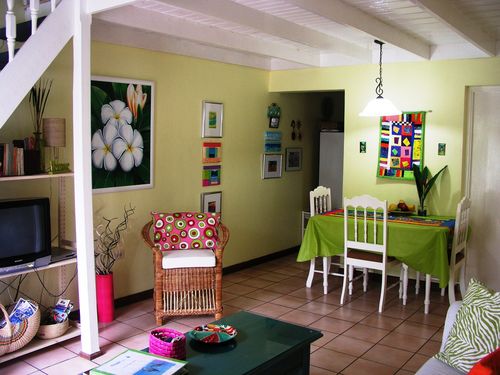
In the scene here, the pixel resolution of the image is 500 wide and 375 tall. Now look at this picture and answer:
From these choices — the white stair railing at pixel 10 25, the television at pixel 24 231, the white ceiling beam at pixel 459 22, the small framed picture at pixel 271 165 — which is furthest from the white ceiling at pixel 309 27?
the television at pixel 24 231

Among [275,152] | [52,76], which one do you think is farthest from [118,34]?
[275,152]

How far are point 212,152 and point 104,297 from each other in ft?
6.38

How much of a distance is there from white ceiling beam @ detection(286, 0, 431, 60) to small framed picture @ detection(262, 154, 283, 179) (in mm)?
2120

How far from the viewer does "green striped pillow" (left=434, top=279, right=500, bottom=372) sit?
236 centimetres

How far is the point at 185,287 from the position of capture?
433cm

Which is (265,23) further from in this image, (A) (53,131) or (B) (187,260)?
(B) (187,260)

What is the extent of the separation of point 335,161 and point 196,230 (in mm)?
2789

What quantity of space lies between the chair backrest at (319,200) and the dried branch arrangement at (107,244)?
1.84 m

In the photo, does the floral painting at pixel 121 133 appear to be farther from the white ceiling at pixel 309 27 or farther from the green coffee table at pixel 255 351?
the green coffee table at pixel 255 351

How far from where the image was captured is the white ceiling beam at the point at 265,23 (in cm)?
376

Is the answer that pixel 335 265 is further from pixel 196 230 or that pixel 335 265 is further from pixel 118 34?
pixel 118 34

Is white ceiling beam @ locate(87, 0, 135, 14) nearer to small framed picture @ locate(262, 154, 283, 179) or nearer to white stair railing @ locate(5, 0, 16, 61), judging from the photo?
white stair railing @ locate(5, 0, 16, 61)

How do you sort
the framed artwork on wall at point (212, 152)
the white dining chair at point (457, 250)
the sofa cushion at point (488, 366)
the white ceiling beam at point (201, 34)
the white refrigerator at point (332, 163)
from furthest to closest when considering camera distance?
the white refrigerator at point (332, 163) → the framed artwork on wall at point (212, 152) → the white dining chair at point (457, 250) → the white ceiling beam at point (201, 34) → the sofa cushion at point (488, 366)

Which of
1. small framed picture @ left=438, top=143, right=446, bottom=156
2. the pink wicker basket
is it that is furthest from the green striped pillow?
small framed picture @ left=438, top=143, right=446, bottom=156
